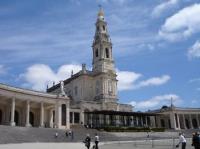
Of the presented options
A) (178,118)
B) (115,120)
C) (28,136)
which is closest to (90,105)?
(115,120)

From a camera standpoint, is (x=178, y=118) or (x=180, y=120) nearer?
(x=178, y=118)

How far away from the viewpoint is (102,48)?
92688mm

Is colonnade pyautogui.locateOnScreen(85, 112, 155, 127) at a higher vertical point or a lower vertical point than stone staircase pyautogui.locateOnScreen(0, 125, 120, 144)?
higher

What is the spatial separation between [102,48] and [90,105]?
20705 mm

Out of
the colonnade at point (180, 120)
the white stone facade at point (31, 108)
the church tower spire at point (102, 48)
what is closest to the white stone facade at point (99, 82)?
the church tower spire at point (102, 48)

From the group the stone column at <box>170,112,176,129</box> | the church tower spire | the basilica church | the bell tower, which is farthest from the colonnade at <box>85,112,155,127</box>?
the church tower spire

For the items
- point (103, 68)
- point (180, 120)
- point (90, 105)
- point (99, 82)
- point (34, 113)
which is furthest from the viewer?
point (180, 120)

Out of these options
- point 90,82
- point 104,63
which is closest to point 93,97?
point 90,82

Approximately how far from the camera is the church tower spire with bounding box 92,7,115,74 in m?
90.9

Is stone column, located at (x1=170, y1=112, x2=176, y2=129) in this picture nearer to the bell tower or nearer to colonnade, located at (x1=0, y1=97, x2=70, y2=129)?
the bell tower

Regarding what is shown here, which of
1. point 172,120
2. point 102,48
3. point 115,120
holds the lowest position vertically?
point 115,120

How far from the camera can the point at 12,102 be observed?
55812 mm

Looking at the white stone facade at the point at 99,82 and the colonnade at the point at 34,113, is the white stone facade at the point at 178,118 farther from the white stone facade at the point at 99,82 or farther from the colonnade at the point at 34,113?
the colonnade at the point at 34,113

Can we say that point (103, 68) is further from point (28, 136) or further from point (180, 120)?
point (28, 136)
